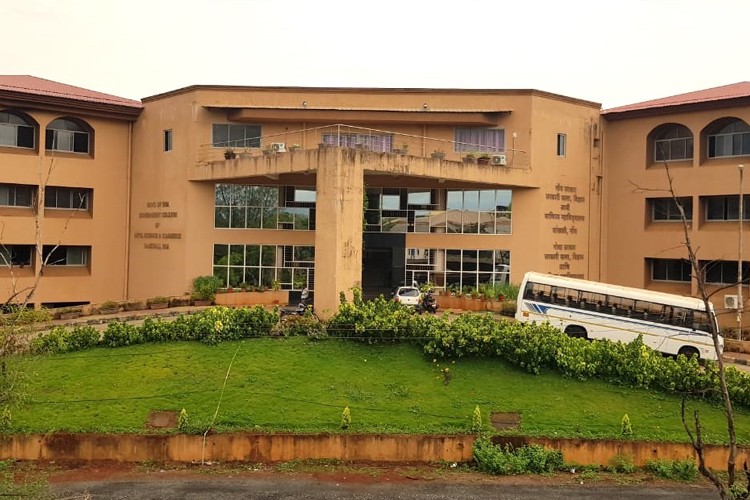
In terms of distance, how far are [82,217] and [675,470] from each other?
2729 centimetres

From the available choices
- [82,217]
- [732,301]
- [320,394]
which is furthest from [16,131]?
[732,301]

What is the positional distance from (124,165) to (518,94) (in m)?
19.3

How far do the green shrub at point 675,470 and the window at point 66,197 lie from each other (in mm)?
26633

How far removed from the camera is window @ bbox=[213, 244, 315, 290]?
29234mm

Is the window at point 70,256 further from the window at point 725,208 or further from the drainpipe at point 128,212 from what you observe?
the window at point 725,208

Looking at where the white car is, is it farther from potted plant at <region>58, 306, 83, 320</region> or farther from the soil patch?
the soil patch

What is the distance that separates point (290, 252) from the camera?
30.0 metres

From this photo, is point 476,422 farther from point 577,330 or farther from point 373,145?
point 373,145

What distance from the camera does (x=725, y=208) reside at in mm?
27719

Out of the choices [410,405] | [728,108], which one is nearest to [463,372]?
[410,405]

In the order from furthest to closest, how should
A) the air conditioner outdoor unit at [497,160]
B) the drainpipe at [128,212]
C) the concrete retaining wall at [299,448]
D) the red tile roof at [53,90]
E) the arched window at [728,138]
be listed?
the drainpipe at [128,212] → the red tile roof at [53,90] → the air conditioner outdoor unit at [497,160] → the arched window at [728,138] → the concrete retaining wall at [299,448]

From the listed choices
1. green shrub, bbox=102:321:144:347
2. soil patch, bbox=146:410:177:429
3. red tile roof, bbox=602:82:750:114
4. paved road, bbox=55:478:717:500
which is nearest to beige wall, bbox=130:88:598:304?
red tile roof, bbox=602:82:750:114

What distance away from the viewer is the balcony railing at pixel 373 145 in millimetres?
27453

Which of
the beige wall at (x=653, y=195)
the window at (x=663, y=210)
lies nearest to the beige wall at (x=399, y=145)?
the beige wall at (x=653, y=195)
